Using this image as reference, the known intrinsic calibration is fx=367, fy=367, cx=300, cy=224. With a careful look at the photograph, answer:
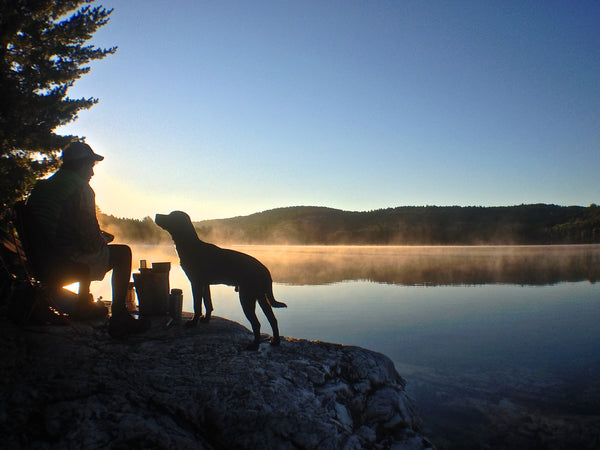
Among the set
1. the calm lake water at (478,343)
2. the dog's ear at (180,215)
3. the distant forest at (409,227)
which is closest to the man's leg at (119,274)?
the dog's ear at (180,215)

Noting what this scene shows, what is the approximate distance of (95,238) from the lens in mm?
4660

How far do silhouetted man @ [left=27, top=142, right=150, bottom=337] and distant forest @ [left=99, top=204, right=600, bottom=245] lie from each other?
67975 millimetres

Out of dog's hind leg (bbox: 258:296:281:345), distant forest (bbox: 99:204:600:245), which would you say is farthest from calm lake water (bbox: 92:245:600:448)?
distant forest (bbox: 99:204:600:245)

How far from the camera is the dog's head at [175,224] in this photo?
566 centimetres

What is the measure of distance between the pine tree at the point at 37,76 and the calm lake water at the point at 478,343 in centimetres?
815

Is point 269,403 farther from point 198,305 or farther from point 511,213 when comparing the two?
point 511,213

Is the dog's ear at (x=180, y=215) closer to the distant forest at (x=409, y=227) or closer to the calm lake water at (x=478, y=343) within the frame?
the calm lake water at (x=478, y=343)

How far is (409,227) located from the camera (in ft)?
345

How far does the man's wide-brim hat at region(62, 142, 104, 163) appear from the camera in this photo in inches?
181

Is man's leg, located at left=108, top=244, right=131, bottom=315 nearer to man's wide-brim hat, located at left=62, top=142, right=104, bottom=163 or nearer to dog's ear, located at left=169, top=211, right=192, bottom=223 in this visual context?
dog's ear, located at left=169, top=211, right=192, bottom=223

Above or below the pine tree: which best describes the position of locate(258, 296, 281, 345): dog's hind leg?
below

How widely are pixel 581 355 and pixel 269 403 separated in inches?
333

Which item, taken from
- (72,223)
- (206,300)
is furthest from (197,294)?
(72,223)

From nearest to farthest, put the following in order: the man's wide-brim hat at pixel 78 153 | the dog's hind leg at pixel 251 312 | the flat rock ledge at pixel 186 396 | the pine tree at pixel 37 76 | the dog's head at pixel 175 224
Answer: the flat rock ledge at pixel 186 396
the man's wide-brim hat at pixel 78 153
the dog's hind leg at pixel 251 312
the dog's head at pixel 175 224
the pine tree at pixel 37 76
